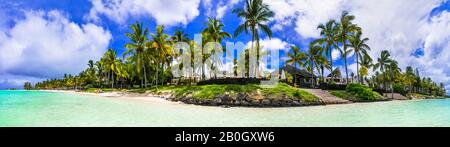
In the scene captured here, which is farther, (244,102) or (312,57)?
(312,57)

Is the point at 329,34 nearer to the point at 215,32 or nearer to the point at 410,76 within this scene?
the point at 215,32

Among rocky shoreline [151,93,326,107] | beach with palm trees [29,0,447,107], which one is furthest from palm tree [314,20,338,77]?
rocky shoreline [151,93,326,107]

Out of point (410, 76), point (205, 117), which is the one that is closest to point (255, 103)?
point (205, 117)

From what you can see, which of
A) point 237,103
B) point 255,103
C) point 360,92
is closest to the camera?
point 255,103

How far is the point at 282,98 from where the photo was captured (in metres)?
24.2

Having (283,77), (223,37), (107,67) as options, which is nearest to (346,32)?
(283,77)

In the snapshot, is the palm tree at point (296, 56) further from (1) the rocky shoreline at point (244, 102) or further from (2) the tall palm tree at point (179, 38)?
(1) the rocky shoreline at point (244, 102)

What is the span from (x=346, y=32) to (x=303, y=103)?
26.3m

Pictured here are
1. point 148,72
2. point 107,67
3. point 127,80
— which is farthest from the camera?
→ point 127,80

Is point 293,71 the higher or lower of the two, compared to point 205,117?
higher

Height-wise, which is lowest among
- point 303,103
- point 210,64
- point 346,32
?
point 303,103

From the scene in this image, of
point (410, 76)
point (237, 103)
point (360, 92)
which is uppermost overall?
point (410, 76)

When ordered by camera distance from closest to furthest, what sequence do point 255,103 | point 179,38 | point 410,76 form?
point 255,103 → point 179,38 → point 410,76
